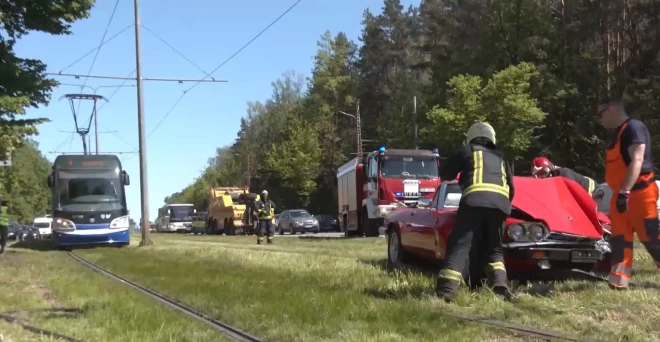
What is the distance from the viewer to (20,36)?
16922mm

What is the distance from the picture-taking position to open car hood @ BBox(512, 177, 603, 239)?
25.5 ft

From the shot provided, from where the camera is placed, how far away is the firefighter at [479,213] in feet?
22.4

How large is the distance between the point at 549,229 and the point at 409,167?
16.5m

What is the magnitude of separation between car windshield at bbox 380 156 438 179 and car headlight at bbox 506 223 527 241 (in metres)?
16.3

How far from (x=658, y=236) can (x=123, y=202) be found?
60.1ft

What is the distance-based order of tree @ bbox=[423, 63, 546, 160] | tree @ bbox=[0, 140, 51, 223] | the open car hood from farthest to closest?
tree @ bbox=[0, 140, 51, 223] < tree @ bbox=[423, 63, 546, 160] < the open car hood

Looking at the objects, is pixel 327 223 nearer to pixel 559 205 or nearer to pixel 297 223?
pixel 297 223

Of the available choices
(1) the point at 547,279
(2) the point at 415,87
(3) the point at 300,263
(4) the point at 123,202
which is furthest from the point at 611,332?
(2) the point at 415,87

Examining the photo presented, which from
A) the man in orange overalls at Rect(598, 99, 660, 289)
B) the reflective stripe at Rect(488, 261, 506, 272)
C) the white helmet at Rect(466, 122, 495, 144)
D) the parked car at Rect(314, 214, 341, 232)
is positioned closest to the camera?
the man in orange overalls at Rect(598, 99, 660, 289)

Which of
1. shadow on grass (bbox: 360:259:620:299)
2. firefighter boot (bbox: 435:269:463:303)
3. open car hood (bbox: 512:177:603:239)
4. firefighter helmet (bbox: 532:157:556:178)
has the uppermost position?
firefighter helmet (bbox: 532:157:556:178)

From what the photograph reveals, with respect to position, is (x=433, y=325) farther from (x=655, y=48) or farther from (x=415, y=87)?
(x=415, y=87)

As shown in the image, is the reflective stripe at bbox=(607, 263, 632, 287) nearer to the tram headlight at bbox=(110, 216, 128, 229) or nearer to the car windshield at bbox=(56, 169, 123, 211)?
the tram headlight at bbox=(110, 216, 128, 229)

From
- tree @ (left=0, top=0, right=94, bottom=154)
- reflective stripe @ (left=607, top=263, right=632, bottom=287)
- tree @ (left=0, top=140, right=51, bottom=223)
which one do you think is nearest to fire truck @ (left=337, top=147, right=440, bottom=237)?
tree @ (left=0, top=0, right=94, bottom=154)

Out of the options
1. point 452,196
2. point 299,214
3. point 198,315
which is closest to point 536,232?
point 452,196
